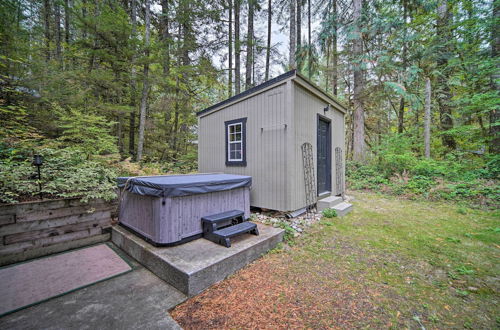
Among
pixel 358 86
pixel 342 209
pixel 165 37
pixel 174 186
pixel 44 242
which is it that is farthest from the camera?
pixel 358 86

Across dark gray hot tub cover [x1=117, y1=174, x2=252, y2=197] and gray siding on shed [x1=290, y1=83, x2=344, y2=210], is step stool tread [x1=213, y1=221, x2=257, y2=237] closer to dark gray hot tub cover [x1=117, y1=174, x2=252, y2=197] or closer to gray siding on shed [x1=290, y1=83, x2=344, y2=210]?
dark gray hot tub cover [x1=117, y1=174, x2=252, y2=197]

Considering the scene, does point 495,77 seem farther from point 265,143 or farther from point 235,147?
point 235,147

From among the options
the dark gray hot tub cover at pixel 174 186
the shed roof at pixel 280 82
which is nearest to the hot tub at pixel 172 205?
the dark gray hot tub cover at pixel 174 186

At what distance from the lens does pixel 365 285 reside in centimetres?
218

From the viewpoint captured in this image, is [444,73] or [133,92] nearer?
[133,92]

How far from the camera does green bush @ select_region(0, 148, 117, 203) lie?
291cm

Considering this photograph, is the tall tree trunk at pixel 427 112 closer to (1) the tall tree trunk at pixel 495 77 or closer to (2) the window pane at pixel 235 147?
(1) the tall tree trunk at pixel 495 77

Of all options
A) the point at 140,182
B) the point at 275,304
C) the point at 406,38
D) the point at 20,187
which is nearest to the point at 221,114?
the point at 140,182

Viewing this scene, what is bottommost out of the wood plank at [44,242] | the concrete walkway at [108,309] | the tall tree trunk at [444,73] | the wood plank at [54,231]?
the concrete walkway at [108,309]

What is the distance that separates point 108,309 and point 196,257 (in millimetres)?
893

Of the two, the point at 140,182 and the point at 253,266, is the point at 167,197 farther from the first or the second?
the point at 253,266

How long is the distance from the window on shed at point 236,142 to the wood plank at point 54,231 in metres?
3.03

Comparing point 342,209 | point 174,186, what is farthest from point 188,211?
point 342,209

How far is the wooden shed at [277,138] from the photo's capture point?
4094 mm
